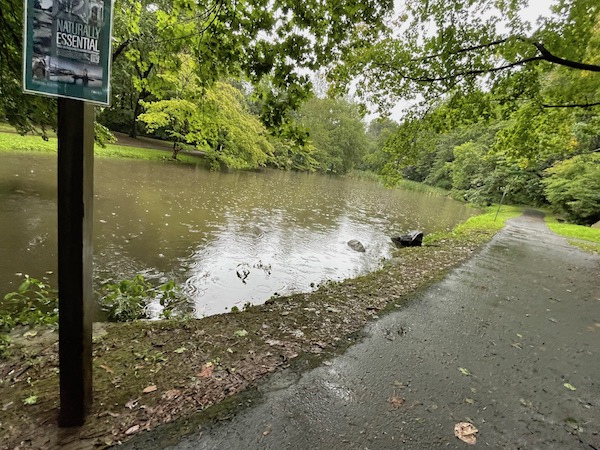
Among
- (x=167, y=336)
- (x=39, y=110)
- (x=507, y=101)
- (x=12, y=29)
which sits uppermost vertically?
→ (x=507, y=101)

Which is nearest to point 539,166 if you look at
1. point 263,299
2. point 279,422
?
point 263,299

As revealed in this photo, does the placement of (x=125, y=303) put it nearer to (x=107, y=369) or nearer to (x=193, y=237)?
(x=107, y=369)

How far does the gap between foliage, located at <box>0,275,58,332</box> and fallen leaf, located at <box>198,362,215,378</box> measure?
1.95m

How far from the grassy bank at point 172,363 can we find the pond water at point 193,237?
1.28 m

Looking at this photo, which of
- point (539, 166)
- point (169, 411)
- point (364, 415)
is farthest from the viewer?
point (539, 166)

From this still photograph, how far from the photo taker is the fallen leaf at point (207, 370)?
2.85 m

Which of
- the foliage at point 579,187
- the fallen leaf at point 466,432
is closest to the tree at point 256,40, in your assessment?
the fallen leaf at point 466,432

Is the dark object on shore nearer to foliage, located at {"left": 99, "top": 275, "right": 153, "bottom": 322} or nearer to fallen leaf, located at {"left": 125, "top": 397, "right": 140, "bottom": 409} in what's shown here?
foliage, located at {"left": 99, "top": 275, "right": 153, "bottom": 322}

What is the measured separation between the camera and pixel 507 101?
733 centimetres

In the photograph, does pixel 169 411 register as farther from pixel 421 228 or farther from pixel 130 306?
pixel 421 228

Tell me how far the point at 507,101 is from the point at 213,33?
7.12 metres

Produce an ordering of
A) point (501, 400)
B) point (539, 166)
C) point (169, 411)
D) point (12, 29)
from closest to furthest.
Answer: point (169, 411) < point (501, 400) < point (12, 29) < point (539, 166)

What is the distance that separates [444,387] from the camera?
310 cm

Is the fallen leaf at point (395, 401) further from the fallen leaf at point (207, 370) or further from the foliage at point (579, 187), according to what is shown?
the foliage at point (579, 187)
